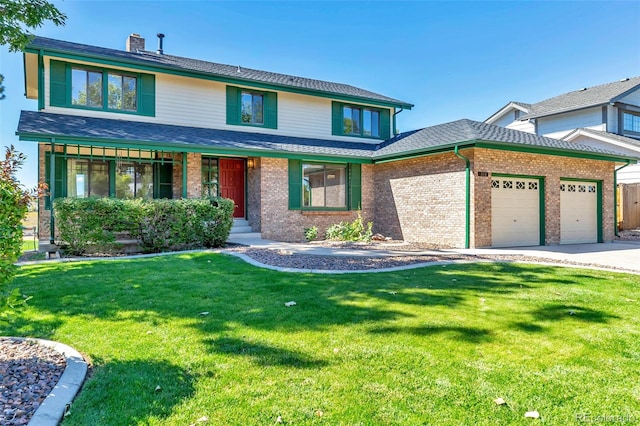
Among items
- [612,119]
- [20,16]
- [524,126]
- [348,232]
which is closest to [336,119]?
[348,232]

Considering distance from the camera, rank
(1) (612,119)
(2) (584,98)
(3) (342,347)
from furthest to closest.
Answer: (2) (584,98), (1) (612,119), (3) (342,347)

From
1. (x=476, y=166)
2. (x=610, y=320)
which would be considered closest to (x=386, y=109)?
(x=476, y=166)

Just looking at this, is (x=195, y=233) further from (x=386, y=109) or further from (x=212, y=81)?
(x=386, y=109)

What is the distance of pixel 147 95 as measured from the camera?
46.4 ft

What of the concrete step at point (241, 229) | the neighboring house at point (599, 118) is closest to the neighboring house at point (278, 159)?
the concrete step at point (241, 229)

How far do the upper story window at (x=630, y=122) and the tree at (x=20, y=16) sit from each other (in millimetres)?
27063

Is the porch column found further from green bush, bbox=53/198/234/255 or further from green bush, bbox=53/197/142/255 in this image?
green bush, bbox=53/197/142/255

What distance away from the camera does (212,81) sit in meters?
15.2

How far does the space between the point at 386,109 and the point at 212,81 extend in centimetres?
840

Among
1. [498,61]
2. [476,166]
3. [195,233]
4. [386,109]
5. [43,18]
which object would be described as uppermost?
[498,61]

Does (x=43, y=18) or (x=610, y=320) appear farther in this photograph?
(x=43, y=18)

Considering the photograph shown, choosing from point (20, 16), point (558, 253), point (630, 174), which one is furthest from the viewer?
point (630, 174)

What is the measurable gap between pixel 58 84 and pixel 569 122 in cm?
2619

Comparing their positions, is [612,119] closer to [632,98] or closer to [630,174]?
[632,98]
